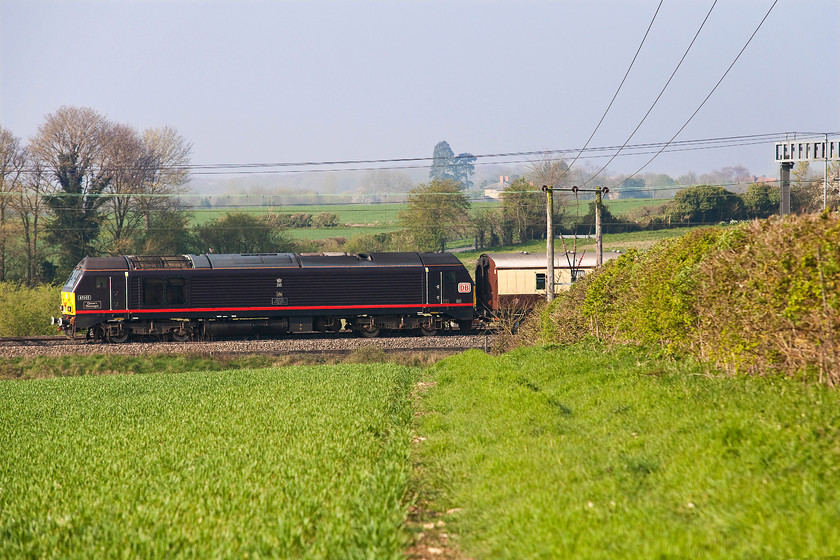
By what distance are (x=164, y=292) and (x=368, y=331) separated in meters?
9.54

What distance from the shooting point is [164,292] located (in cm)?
3212

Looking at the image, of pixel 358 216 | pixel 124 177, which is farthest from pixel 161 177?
pixel 358 216

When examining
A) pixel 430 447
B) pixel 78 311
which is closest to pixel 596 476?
pixel 430 447

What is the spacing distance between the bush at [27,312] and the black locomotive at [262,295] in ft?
27.0

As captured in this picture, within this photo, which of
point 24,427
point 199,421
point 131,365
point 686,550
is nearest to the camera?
point 686,550

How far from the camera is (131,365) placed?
29.1m

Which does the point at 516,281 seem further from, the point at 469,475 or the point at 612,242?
the point at 612,242

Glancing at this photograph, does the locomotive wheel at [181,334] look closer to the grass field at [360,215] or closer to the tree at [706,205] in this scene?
the grass field at [360,215]

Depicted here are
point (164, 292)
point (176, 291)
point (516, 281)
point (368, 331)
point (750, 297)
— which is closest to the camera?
point (750, 297)

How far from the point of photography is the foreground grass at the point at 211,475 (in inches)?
251

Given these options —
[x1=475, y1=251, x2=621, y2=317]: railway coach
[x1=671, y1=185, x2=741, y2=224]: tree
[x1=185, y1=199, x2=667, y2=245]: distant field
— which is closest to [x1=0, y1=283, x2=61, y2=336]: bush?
[x1=475, y1=251, x2=621, y2=317]: railway coach

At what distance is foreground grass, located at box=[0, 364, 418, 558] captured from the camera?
637 cm

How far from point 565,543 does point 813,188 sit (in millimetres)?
79047

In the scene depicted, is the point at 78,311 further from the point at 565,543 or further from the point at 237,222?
the point at 237,222
